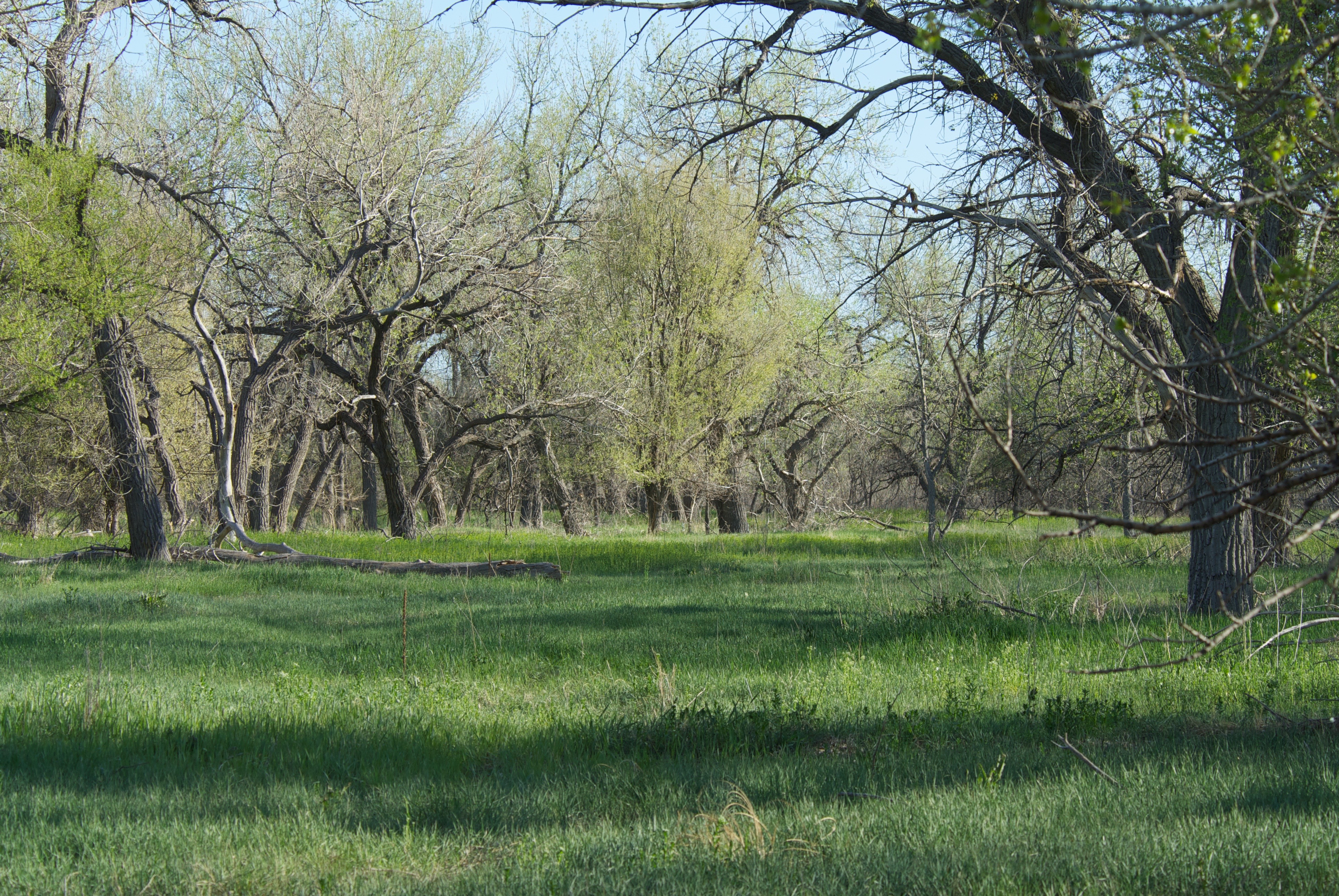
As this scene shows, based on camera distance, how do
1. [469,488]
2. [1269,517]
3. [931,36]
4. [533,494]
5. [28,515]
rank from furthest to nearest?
[469,488], [533,494], [28,515], [1269,517], [931,36]

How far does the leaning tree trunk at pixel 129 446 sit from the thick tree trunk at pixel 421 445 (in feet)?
24.2

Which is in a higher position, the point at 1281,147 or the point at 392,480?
the point at 1281,147

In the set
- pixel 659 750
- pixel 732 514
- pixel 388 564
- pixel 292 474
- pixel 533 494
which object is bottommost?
pixel 659 750

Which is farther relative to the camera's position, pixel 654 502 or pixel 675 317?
pixel 654 502

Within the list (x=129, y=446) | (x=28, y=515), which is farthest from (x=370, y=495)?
(x=129, y=446)

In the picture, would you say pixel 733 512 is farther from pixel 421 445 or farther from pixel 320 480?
pixel 320 480

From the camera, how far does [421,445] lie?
84.1 feet

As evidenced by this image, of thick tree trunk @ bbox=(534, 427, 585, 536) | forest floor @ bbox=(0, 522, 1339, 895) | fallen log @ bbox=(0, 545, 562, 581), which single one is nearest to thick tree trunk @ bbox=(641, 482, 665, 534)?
thick tree trunk @ bbox=(534, 427, 585, 536)

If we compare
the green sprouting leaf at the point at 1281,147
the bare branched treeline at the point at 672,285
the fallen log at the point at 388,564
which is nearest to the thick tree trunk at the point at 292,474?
the bare branched treeline at the point at 672,285

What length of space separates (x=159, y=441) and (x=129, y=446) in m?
4.01

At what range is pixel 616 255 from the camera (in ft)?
70.2

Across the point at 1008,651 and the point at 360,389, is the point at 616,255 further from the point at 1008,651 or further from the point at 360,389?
the point at 1008,651

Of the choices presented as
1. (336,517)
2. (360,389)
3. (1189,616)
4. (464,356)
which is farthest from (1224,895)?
(336,517)

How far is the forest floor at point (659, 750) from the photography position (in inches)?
146
